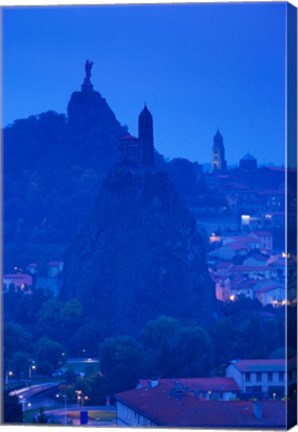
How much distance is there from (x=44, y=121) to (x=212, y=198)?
159 centimetres

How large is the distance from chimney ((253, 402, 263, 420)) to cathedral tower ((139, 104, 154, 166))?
2453 millimetres

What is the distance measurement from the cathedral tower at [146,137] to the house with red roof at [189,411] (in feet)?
6.64

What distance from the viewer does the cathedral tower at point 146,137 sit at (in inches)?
550

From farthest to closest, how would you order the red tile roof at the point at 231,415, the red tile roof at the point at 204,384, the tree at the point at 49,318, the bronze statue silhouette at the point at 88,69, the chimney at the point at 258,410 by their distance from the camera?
the tree at the point at 49,318, the red tile roof at the point at 204,384, the bronze statue silhouette at the point at 88,69, the chimney at the point at 258,410, the red tile roof at the point at 231,415

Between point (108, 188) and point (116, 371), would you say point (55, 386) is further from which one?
point (108, 188)

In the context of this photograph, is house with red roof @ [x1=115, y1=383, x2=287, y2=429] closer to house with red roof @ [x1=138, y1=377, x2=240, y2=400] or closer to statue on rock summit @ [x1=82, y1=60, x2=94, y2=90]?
house with red roof @ [x1=138, y1=377, x2=240, y2=400]

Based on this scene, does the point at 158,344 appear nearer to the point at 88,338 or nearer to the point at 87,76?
the point at 88,338

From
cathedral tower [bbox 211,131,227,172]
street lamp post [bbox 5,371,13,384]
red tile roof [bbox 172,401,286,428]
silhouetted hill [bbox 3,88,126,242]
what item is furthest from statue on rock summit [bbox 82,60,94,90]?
red tile roof [bbox 172,401,286,428]

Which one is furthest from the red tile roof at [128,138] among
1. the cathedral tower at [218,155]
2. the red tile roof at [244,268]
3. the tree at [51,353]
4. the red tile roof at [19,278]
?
the tree at [51,353]

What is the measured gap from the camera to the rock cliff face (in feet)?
52.0

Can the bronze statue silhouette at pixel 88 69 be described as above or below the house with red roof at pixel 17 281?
above

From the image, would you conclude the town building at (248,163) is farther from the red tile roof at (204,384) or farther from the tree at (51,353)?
the tree at (51,353)

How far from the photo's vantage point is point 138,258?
→ 16.2m

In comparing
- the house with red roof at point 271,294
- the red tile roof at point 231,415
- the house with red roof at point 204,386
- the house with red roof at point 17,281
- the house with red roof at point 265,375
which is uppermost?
the house with red roof at point 17,281
